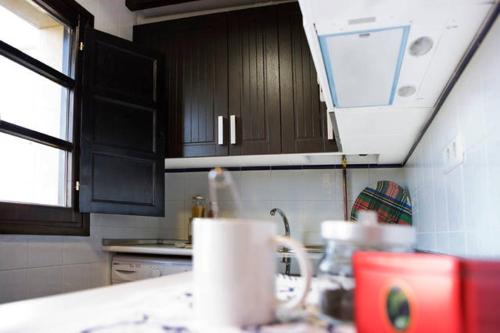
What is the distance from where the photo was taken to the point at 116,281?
256 centimetres

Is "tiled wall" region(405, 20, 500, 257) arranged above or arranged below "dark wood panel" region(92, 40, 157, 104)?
below

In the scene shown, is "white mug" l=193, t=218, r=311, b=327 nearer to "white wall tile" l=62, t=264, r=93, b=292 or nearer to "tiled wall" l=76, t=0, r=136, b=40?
"white wall tile" l=62, t=264, r=93, b=292

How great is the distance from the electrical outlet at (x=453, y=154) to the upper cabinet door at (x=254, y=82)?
1.25 m

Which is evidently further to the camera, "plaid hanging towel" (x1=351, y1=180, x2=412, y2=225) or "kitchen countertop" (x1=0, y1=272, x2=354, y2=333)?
"plaid hanging towel" (x1=351, y1=180, x2=412, y2=225)

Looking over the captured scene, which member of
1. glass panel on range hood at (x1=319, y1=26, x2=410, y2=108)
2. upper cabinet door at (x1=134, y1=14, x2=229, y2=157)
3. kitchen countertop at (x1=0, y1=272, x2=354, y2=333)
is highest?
upper cabinet door at (x1=134, y1=14, x2=229, y2=157)

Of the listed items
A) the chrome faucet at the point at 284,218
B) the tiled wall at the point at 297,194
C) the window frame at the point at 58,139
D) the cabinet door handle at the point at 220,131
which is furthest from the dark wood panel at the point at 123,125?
the chrome faucet at the point at 284,218

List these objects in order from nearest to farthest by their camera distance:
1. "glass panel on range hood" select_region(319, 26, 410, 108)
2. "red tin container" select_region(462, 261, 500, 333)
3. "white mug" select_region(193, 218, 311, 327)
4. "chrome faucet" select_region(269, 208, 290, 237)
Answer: "red tin container" select_region(462, 261, 500, 333) < "white mug" select_region(193, 218, 311, 327) < "glass panel on range hood" select_region(319, 26, 410, 108) < "chrome faucet" select_region(269, 208, 290, 237)

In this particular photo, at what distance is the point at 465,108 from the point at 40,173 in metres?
1.99

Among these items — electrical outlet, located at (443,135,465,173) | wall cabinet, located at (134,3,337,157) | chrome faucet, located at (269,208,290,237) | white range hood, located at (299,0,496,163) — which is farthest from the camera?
chrome faucet, located at (269,208,290,237)

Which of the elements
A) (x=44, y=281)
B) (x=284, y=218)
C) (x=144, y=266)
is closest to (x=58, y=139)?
(x=44, y=281)

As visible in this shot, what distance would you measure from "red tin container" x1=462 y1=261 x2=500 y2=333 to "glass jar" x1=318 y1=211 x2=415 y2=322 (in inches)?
4.8

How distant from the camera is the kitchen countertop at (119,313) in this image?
497mm

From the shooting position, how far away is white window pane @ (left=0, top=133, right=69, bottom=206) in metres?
1.94

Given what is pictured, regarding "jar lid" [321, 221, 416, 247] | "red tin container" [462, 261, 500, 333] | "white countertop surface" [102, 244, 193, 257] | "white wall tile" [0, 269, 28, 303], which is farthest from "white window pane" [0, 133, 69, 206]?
"red tin container" [462, 261, 500, 333]
